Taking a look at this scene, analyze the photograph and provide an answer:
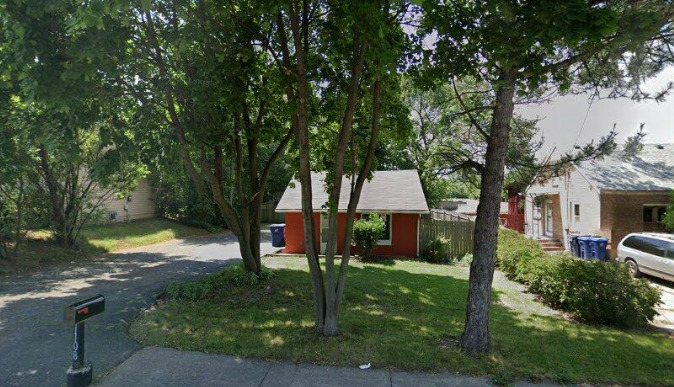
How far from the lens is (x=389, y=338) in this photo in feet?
19.4

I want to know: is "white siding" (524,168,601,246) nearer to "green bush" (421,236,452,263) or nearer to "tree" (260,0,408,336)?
"green bush" (421,236,452,263)

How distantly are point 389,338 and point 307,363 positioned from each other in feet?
4.72

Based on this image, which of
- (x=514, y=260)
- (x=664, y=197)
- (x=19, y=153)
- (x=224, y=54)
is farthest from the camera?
(x=664, y=197)

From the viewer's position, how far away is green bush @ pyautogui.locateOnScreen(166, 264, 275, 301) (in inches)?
341

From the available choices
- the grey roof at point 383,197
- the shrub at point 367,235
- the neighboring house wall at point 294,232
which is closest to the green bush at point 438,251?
the grey roof at point 383,197

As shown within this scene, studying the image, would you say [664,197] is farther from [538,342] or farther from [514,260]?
[538,342]

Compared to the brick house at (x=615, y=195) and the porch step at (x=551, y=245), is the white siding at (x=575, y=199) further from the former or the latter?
the porch step at (x=551, y=245)

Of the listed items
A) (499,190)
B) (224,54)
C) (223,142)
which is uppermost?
(224,54)

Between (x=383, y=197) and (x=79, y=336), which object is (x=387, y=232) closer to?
(x=383, y=197)

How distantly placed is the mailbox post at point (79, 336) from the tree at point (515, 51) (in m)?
4.60

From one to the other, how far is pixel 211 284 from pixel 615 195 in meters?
16.7

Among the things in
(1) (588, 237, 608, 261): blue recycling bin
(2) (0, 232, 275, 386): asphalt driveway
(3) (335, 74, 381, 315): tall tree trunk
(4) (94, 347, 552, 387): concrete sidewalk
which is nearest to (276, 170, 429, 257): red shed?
(2) (0, 232, 275, 386): asphalt driveway

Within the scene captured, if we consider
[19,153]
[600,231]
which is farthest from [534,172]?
[19,153]

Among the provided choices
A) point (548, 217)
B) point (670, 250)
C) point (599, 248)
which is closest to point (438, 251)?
point (599, 248)
